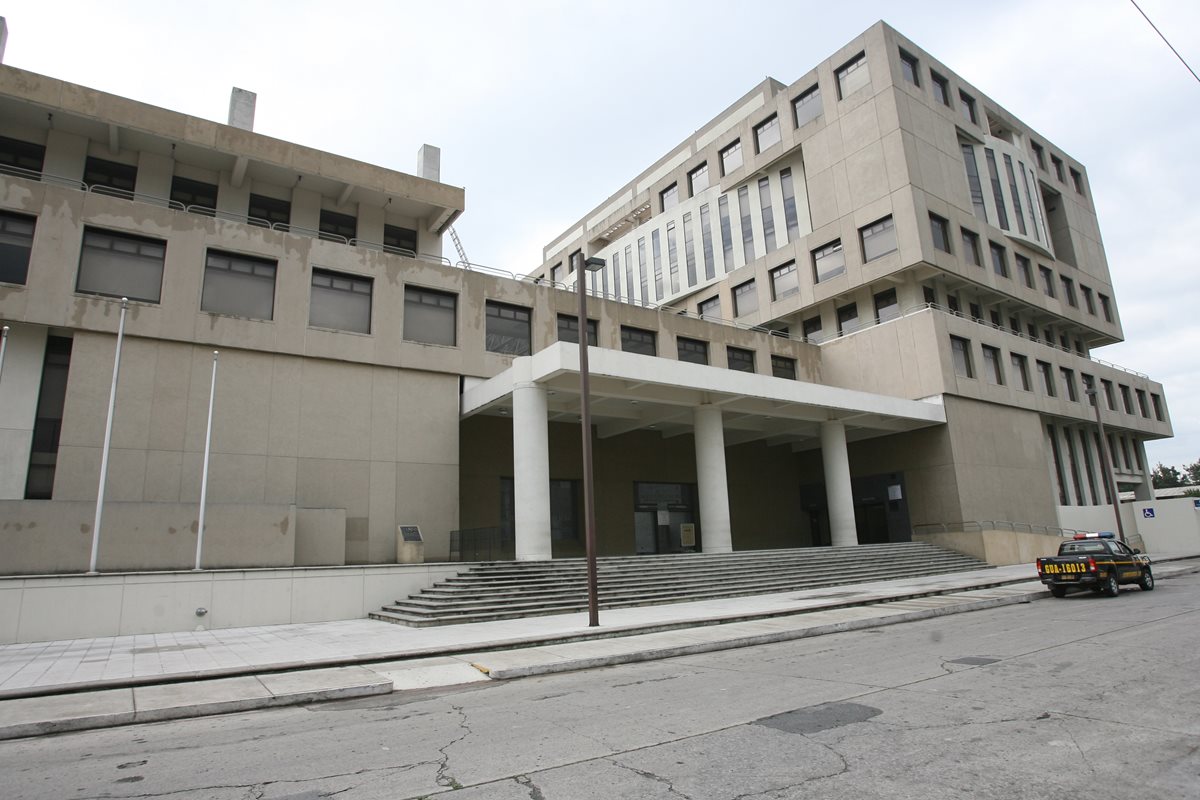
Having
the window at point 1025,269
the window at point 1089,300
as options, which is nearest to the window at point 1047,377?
the window at point 1025,269

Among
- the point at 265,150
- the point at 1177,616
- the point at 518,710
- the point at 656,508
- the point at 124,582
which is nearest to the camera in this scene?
the point at 518,710

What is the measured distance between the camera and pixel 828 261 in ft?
129

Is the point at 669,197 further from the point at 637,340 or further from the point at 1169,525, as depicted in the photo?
the point at 1169,525

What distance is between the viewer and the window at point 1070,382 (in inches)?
1626

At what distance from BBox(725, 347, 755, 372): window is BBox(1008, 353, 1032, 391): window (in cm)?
1505

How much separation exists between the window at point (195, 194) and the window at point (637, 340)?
54.9 feet

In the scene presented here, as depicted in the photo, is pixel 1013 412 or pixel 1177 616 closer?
pixel 1177 616

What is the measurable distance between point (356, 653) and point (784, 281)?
35745 millimetres

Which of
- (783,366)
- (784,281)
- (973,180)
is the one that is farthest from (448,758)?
(973,180)

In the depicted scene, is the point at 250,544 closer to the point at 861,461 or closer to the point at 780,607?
the point at 780,607

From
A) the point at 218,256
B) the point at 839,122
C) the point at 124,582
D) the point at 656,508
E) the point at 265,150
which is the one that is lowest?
the point at 124,582

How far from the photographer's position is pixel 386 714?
301 inches

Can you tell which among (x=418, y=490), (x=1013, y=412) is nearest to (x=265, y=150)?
(x=418, y=490)

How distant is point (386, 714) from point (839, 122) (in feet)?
133
